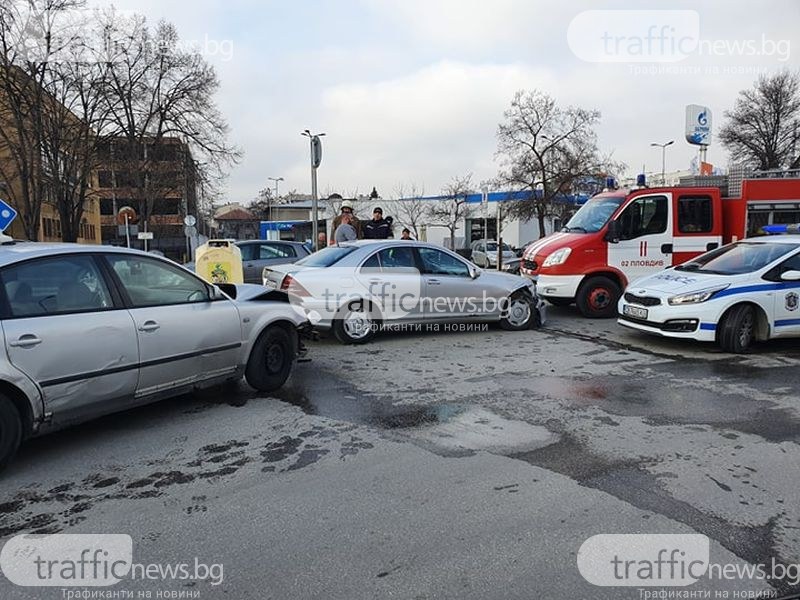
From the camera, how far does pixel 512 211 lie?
34.2 m

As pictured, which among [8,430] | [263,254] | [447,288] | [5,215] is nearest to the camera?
[8,430]

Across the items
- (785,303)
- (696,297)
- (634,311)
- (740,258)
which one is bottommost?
(634,311)

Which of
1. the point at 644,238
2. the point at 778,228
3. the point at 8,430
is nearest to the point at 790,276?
the point at 644,238

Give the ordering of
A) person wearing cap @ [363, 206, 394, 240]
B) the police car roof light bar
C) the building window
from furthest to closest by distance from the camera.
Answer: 1. the building window
2. person wearing cap @ [363, 206, 394, 240]
3. the police car roof light bar

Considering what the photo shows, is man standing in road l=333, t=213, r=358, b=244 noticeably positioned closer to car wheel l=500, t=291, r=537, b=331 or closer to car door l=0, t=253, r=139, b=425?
car wheel l=500, t=291, r=537, b=331

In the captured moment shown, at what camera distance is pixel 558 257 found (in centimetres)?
1090

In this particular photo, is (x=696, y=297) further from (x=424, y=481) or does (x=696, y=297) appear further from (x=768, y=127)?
(x=768, y=127)

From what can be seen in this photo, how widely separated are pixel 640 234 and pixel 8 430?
10221mm

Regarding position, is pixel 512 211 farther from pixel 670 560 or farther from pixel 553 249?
pixel 670 560

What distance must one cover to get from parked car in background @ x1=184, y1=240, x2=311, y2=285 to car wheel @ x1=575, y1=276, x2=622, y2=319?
6.86 m

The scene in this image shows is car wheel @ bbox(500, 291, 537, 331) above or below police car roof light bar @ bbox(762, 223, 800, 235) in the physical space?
below

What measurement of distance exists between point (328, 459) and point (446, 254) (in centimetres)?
561

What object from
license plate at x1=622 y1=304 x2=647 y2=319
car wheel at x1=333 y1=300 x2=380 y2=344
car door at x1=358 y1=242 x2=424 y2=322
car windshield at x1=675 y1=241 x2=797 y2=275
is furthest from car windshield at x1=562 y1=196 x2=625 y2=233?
car wheel at x1=333 y1=300 x2=380 y2=344

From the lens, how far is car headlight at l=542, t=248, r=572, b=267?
10.8m
